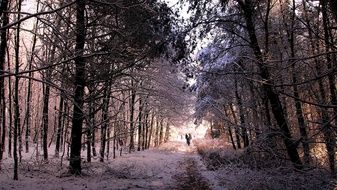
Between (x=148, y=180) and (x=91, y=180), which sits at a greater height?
(x=91, y=180)

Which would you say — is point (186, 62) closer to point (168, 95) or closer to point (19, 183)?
point (19, 183)

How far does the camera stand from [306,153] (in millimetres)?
11945

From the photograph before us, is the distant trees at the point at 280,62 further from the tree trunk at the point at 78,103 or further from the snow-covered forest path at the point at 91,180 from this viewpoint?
the tree trunk at the point at 78,103

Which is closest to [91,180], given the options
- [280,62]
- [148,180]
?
[148,180]

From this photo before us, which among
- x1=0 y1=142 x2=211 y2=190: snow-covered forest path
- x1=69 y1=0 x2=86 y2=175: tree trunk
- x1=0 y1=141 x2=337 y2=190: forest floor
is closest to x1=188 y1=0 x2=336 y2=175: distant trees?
x1=0 y1=141 x2=337 y2=190: forest floor

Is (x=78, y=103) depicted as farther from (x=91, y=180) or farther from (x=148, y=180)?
(x=148, y=180)

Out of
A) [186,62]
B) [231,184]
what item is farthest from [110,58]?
[231,184]

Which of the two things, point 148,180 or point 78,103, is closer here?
point 78,103

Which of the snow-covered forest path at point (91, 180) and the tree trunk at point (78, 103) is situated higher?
the tree trunk at point (78, 103)

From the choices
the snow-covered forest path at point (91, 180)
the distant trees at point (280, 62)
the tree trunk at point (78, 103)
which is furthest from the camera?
the tree trunk at point (78, 103)

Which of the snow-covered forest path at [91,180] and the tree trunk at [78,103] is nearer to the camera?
the snow-covered forest path at [91,180]

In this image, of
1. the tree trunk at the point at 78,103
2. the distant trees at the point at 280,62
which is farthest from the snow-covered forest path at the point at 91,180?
the distant trees at the point at 280,62

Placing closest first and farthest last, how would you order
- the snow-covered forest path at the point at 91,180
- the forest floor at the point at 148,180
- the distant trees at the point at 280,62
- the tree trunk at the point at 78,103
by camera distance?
the distant trees at the point at 280,62 < the forest floor at the point at 148,180 < the snow-covered forest path at the point at 91,180 < the tree trunk at the point at 78,103

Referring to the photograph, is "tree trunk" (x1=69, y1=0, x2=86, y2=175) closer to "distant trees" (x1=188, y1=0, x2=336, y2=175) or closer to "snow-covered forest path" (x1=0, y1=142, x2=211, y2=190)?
"snow-covered forest path" (x1=0, y1=142, x2=211, y2=190)
